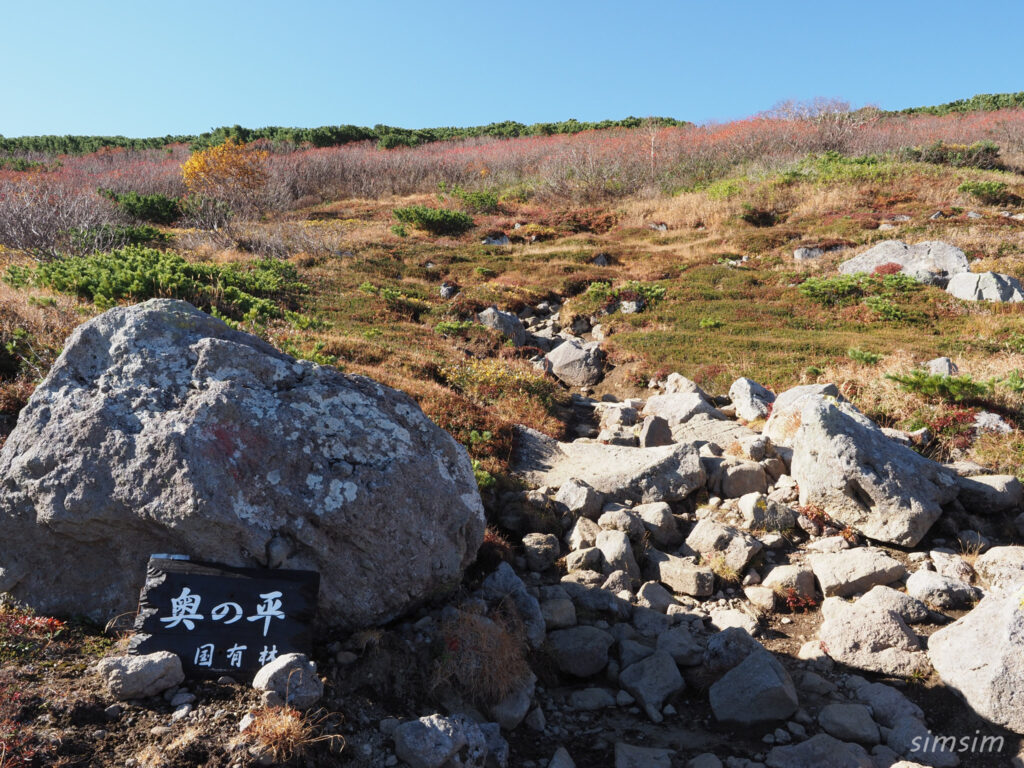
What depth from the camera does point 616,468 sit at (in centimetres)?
814

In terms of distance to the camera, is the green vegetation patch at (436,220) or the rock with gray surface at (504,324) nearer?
the rock with gray surface at (504,324)

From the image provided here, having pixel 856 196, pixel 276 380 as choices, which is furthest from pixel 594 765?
pixel 856 196

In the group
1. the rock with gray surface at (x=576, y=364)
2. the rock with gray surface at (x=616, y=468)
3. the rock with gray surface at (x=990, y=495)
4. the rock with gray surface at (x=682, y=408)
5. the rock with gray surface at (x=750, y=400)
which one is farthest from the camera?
the rock with gray surface at (x=576, y=364)

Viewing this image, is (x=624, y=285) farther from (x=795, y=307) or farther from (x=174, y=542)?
(x=174, y=542)

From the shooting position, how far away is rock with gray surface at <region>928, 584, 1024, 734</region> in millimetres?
3998

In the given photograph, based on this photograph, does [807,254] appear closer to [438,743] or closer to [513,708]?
[513,708]

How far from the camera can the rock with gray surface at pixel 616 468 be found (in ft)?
25.1

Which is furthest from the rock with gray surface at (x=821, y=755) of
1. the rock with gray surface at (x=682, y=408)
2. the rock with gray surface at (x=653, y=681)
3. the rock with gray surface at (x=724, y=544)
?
the rock with gray surface at (x=682, y=408)

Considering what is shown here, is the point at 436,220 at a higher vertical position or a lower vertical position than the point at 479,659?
higher

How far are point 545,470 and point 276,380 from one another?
490cm

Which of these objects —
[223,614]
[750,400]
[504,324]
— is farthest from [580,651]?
[504,324]

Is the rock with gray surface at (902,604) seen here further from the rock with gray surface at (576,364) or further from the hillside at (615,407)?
the rock with gray surface at (576,364)

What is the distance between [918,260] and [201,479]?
2325cm

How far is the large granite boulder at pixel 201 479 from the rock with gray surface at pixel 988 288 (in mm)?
19805
